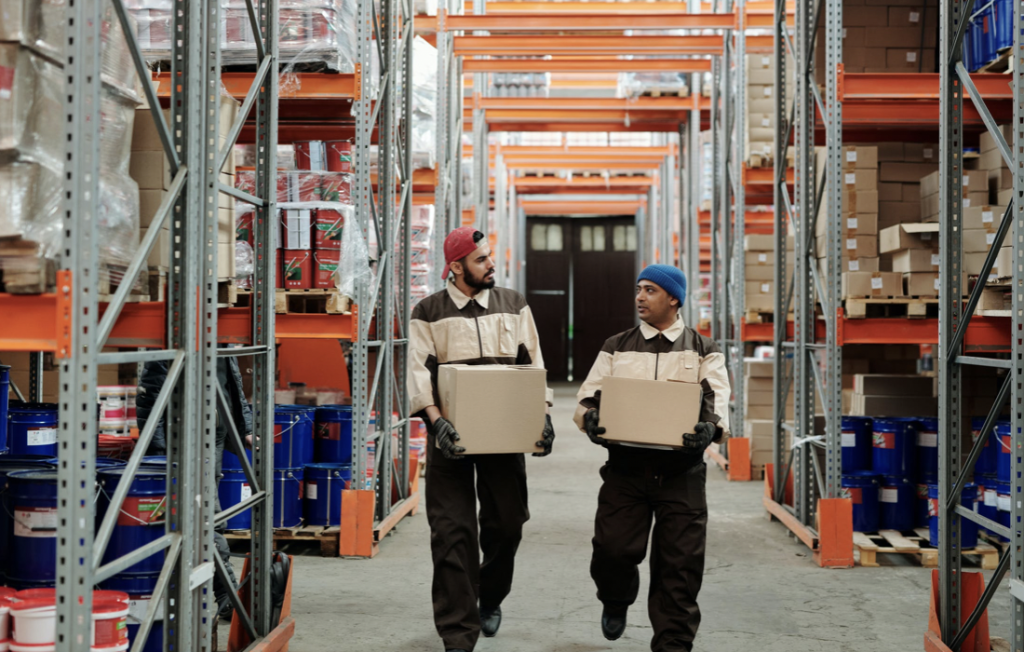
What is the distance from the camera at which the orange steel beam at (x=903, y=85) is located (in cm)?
639

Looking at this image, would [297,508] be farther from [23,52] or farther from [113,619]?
[23,52]

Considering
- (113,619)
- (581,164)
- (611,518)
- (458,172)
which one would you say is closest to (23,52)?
(113,619)

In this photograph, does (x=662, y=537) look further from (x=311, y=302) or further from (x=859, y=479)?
(x=859, y=479)

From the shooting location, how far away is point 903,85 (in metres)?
6.55

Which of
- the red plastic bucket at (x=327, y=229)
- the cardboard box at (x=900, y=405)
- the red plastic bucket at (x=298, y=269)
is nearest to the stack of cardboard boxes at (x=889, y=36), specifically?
the cardboard box at (x=900, y=405)

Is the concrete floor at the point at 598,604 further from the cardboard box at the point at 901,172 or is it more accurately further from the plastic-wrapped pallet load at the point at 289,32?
the plastic-wrapped pallet load at the point at 289,32

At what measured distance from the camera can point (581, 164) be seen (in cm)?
1881

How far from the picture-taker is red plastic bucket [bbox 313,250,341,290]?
6.28 m

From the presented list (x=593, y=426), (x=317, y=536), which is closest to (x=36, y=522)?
(x=593, y=426)

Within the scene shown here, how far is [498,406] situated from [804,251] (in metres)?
3.61

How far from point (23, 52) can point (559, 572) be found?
4543mm

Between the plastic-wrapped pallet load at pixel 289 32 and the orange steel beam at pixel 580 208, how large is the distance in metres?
19.5

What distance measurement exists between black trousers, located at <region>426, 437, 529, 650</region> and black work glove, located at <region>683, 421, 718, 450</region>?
0.80 m

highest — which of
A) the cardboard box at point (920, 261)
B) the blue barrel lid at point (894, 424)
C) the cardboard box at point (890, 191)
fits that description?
the cardboard box at point (890, 191)
